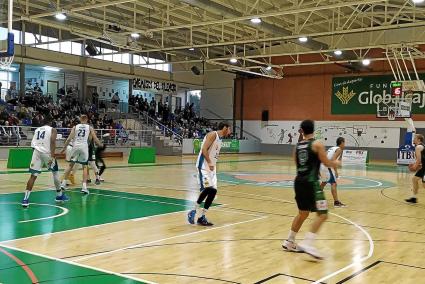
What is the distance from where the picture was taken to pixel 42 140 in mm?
10086

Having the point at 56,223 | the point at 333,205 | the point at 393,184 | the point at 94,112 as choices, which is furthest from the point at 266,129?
the point at 56,223

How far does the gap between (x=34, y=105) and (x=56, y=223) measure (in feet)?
77.1

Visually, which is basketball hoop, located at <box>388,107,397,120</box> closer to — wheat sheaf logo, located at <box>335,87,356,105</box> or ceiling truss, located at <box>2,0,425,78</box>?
ceiling truss, located at <box>2,0,425,78</box>

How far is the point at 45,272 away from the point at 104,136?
19.2 meters

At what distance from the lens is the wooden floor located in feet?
18.4

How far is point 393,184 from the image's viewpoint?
1703 centimetres

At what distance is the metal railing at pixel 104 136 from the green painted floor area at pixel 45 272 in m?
14.8

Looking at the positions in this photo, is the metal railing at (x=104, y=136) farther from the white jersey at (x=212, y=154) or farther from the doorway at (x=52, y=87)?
the white jersey at (x=212, y=154)

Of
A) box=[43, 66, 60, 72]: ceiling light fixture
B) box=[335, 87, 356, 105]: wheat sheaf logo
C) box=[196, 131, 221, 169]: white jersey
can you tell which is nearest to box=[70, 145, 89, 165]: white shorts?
box=[196, 131, 221, 169]: white jersey

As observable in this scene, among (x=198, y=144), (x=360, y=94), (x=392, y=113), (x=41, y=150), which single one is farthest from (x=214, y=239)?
(x=360, y=94)

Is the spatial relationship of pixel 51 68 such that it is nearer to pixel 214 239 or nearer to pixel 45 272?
pixel 214 239

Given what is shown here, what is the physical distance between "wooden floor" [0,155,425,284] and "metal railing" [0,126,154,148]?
10.5m

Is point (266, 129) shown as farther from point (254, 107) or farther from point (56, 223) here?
point (56, 223)

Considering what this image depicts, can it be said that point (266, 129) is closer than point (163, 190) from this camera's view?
No
